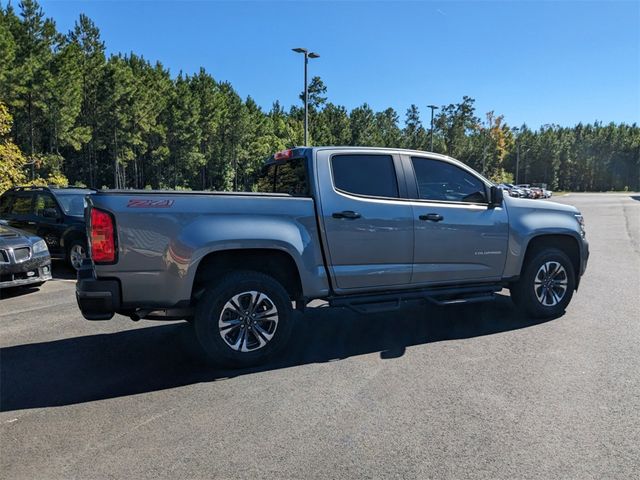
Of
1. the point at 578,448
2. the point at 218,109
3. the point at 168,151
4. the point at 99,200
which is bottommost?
the point at 578,448

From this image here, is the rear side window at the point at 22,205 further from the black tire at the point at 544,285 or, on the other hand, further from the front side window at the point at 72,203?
the black tire at the point at 544,285

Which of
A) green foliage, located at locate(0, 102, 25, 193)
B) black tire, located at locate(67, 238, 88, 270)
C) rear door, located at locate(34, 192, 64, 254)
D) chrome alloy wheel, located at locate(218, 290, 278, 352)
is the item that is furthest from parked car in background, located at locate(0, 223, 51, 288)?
green foliage, located at locate(0, 102, 25, 193)

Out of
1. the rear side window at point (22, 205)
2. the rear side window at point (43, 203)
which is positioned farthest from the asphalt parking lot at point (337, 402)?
the rear side window at point (22, 205)

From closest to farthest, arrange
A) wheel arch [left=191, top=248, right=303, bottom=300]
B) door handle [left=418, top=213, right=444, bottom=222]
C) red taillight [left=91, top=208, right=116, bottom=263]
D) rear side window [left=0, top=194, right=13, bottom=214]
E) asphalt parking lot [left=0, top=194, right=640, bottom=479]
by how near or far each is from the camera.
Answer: asphalt parking lot [left=0, top=194, right=640, bottom=479] → red taillight [left=91, top=208, right=116, bottom=263] → wheel arch [left=191, top=248, right=303, bottom=300] → door handle [left=418, top=213, right=444, bottom=222] → rear side window [left=0, top=194, right=13, bottom=214]

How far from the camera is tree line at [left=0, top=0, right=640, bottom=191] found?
28047 mm

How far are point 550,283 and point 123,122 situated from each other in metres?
35.6

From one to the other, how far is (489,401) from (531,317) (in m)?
2.70

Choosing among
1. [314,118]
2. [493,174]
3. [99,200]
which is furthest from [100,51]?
[493,174]

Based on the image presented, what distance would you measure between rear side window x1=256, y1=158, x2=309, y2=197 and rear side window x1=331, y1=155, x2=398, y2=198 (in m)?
0.32

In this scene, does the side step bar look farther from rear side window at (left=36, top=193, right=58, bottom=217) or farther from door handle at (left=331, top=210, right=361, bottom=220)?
rear side window at (left=36, top=193, right=58, bottom=217)

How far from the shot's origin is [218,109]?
1778 inches

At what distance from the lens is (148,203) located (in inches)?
163

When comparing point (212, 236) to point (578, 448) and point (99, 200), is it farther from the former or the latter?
point (578, 448)

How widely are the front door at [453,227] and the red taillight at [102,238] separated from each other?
115 inches
